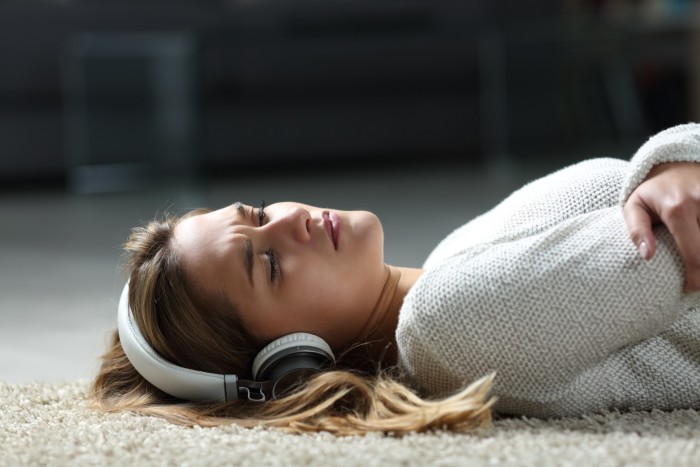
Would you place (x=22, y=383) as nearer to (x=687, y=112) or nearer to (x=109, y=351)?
(x=109, y=351)

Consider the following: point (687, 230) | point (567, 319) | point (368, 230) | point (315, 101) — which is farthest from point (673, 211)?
point (315, 101)

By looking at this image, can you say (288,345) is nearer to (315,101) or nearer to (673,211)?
(673,211)

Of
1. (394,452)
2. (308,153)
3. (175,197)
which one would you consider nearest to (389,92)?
(308,153)

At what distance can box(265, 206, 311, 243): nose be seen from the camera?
1182 millimetres

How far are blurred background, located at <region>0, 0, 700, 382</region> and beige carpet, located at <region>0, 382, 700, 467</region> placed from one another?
6.93 feet

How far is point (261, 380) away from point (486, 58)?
390 centimetres

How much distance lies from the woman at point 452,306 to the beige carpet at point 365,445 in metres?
0.04

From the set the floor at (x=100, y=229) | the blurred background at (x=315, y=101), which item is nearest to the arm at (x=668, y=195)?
the floor at (x=100, y=229)

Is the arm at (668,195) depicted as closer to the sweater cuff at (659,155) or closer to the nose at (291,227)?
the sweater cuff at (659,155)

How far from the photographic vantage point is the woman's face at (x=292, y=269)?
3.84 feet

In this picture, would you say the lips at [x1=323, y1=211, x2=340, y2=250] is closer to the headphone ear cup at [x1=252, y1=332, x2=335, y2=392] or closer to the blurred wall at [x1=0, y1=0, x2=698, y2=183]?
the headphone ear cup at [x1=252, y1=332, x2=335, y2=392]

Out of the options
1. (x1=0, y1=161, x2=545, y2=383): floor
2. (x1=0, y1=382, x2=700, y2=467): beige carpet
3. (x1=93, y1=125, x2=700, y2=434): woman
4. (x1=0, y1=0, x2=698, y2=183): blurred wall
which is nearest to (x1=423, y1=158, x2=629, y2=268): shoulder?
(x1=93, y1=125, x2=700, y2=434): woman

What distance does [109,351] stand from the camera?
132 cm

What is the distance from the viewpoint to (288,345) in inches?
45.6
